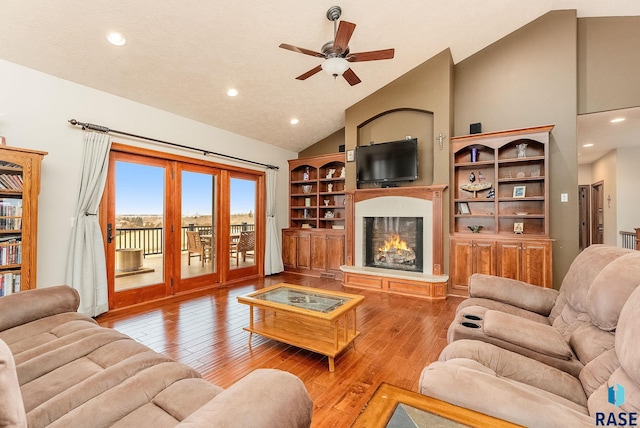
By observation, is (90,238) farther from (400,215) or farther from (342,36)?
(400,215)

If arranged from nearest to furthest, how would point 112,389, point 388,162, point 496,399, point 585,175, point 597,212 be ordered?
point 496,399 < point 112,389 < point 388,162 < point 597,212 < point 585,175

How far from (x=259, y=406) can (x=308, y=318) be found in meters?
1.55

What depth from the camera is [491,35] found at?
170 inches

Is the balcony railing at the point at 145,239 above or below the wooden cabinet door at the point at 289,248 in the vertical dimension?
→ above

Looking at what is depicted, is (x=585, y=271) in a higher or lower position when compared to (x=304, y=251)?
higher

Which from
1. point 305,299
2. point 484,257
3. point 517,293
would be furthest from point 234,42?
point 484,257

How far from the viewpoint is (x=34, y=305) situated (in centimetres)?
192

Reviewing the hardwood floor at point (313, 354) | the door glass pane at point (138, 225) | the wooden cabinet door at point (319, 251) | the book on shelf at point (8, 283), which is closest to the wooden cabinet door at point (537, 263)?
the hardwood floor at point (313, 354)

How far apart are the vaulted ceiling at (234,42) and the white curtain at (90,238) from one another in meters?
0.84

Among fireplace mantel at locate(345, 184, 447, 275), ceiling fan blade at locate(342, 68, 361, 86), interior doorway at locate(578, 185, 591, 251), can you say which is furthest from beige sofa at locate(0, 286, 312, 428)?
interior doorway at locate(578, 185, 591, 251)

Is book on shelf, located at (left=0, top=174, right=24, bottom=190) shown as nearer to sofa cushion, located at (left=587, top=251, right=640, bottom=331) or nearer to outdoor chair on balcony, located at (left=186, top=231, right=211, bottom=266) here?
outdoor chair on balcony, located at (left=186, top=231, right=211, bottom=266)

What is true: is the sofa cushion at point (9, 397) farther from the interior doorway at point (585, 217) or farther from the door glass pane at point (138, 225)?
the interior doorway at point (585, 217)

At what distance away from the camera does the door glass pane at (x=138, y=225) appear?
3.83m

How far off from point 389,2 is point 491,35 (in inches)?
83.6
